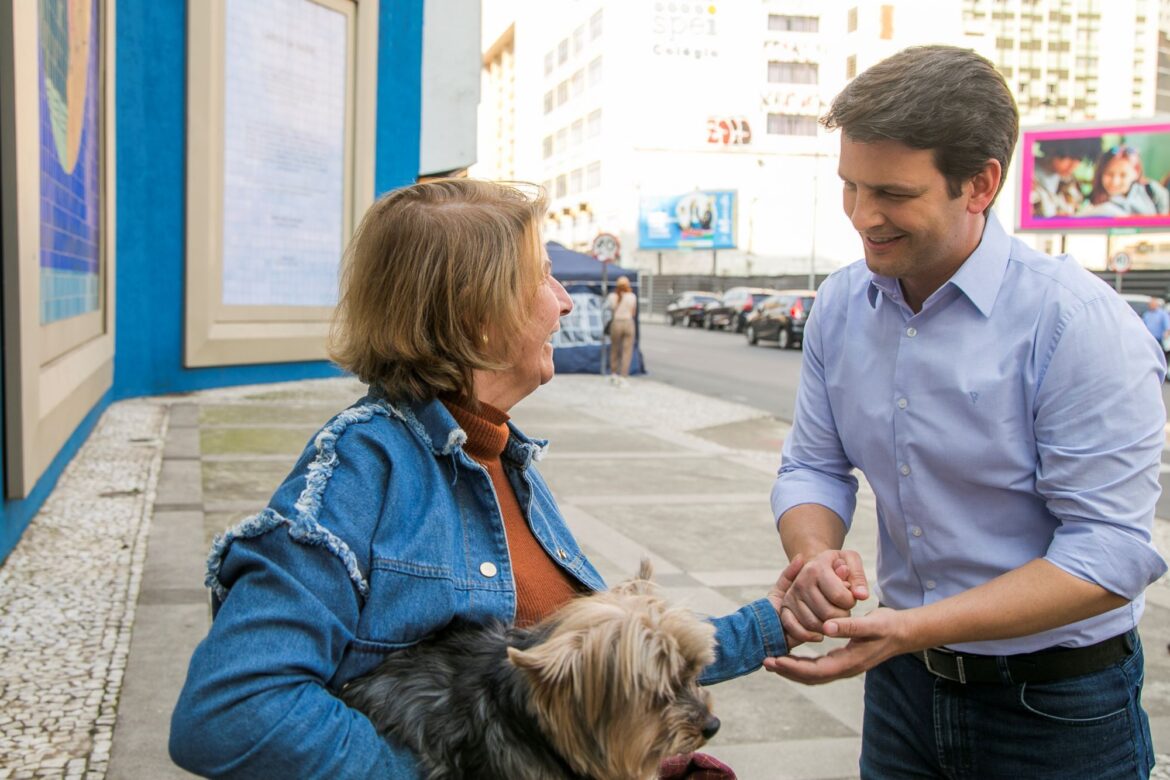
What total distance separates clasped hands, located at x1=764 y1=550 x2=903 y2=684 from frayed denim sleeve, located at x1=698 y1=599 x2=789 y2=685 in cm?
3

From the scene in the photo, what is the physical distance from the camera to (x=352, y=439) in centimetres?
164

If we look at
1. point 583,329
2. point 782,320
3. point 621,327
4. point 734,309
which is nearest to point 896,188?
point 621,327

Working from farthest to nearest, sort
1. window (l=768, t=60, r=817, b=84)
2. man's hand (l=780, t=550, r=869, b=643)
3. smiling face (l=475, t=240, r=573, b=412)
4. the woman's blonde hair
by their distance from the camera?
window (l=768, t=60, r=817, b=84), man's hand (l=780, t=550, r=869, b=643), smiling face (l=475, t=240, r=573, b=412), the woman's blonde hair

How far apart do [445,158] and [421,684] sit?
19.9 metres

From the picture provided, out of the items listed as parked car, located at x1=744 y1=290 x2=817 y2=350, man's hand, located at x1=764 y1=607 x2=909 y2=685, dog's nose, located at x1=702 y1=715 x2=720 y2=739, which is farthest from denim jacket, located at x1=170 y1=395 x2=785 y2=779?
parked car, located at x1=744 y1=290 x2=817 y2=350

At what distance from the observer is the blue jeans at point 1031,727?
208 centimetres

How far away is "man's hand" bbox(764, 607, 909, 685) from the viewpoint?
1901 mm

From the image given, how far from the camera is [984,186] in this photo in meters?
2.04

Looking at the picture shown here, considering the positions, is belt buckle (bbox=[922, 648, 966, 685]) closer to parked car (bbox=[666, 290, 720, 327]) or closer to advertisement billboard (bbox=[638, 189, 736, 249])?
parked car (bbox=[666, 290, 720, 327])

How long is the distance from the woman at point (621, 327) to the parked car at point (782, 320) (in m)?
11.8

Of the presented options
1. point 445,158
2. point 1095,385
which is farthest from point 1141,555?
point 445,158

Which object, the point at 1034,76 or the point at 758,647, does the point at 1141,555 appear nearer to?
the point at 758,647

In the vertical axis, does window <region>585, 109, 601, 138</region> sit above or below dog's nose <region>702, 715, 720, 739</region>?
above

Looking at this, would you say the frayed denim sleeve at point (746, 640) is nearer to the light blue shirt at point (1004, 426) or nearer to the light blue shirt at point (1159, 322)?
the light blue shirt at point (1004, 426)
